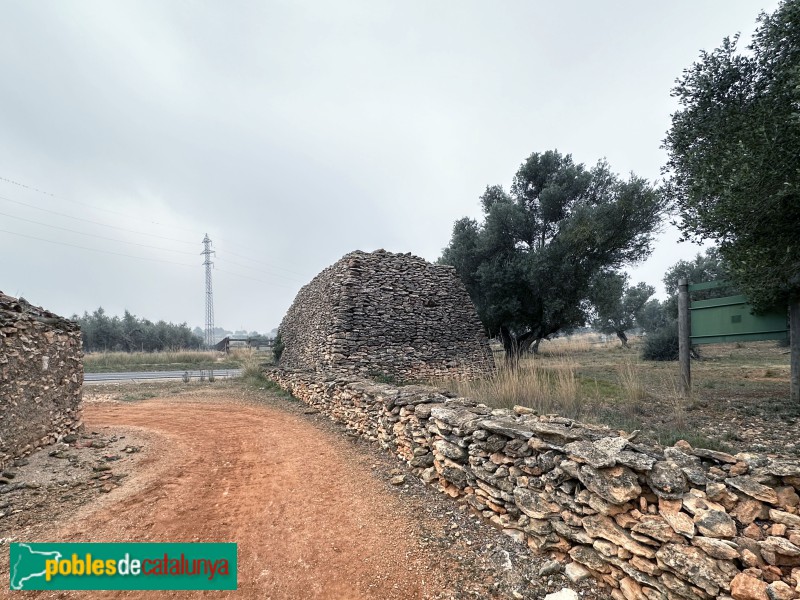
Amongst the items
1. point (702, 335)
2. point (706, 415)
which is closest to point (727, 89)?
point (702, 335)

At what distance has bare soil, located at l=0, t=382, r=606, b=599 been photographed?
9.04 ft

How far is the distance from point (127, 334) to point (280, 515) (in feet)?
125

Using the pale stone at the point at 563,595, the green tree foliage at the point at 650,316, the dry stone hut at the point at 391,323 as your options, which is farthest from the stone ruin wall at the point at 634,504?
the green tree foliage at the point at 650,316

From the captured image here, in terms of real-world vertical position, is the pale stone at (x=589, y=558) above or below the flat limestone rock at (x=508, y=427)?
below

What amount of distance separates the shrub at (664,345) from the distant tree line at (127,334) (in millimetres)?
35688

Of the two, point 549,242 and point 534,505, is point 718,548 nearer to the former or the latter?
point 534,505

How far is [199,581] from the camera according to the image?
2781 millimetres

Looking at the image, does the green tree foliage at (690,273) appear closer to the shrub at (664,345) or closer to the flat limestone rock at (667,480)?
the shrub at (664,345)

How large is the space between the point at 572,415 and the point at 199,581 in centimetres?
473

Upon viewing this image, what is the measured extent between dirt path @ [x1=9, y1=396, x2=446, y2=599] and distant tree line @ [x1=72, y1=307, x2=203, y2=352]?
103 feet

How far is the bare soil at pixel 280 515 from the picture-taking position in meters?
2.75

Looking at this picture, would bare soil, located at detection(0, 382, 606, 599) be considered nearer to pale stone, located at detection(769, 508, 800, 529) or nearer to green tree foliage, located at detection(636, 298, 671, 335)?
pale stone, located at detection(769, 508, 800, 529)

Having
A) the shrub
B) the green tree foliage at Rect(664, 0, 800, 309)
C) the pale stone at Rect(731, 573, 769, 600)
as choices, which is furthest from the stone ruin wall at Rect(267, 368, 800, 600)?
the shrub

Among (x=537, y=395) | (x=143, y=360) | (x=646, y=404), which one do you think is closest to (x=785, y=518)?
(x=537, y=395)
